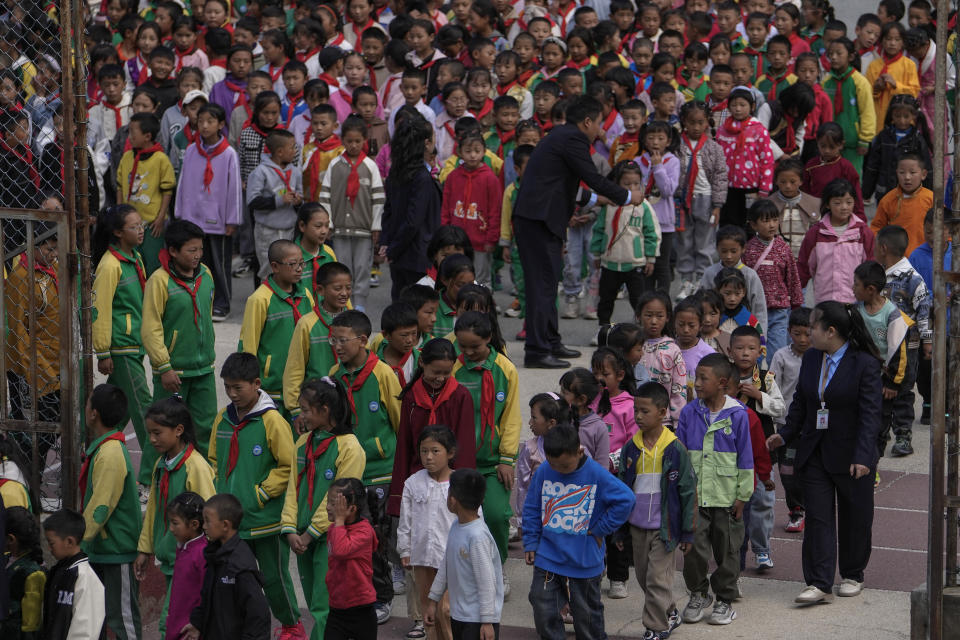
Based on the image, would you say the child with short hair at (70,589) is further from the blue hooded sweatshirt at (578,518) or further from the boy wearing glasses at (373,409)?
the blue hooded sweatshirt at (578,518)

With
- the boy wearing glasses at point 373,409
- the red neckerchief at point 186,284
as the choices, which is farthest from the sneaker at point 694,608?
the red neckerchief at point 186,284

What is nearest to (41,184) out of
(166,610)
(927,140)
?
(166,610)

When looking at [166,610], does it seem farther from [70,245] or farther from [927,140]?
[927,140]

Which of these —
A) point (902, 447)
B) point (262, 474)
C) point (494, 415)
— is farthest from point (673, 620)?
point (902, 447)

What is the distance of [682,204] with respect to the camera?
13.1 m

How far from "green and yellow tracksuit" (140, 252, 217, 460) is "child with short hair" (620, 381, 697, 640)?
10.1 ft

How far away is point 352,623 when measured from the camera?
674 cm

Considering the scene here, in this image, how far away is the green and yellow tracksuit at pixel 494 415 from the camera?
7.77 meters

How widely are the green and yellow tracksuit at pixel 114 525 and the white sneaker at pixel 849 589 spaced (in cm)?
372

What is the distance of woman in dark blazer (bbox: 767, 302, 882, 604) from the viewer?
772 centimetres

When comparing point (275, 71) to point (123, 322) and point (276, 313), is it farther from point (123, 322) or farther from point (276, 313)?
point (276, 313)

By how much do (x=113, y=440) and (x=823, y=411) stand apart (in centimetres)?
372

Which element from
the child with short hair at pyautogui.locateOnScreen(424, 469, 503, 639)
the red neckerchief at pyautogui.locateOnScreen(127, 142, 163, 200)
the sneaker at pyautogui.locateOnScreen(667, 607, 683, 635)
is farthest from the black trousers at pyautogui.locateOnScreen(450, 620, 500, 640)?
the red neckerchief at pyautogui.locateOnScreen(127, 142, 163, 200)

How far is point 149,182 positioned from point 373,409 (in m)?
5.49
